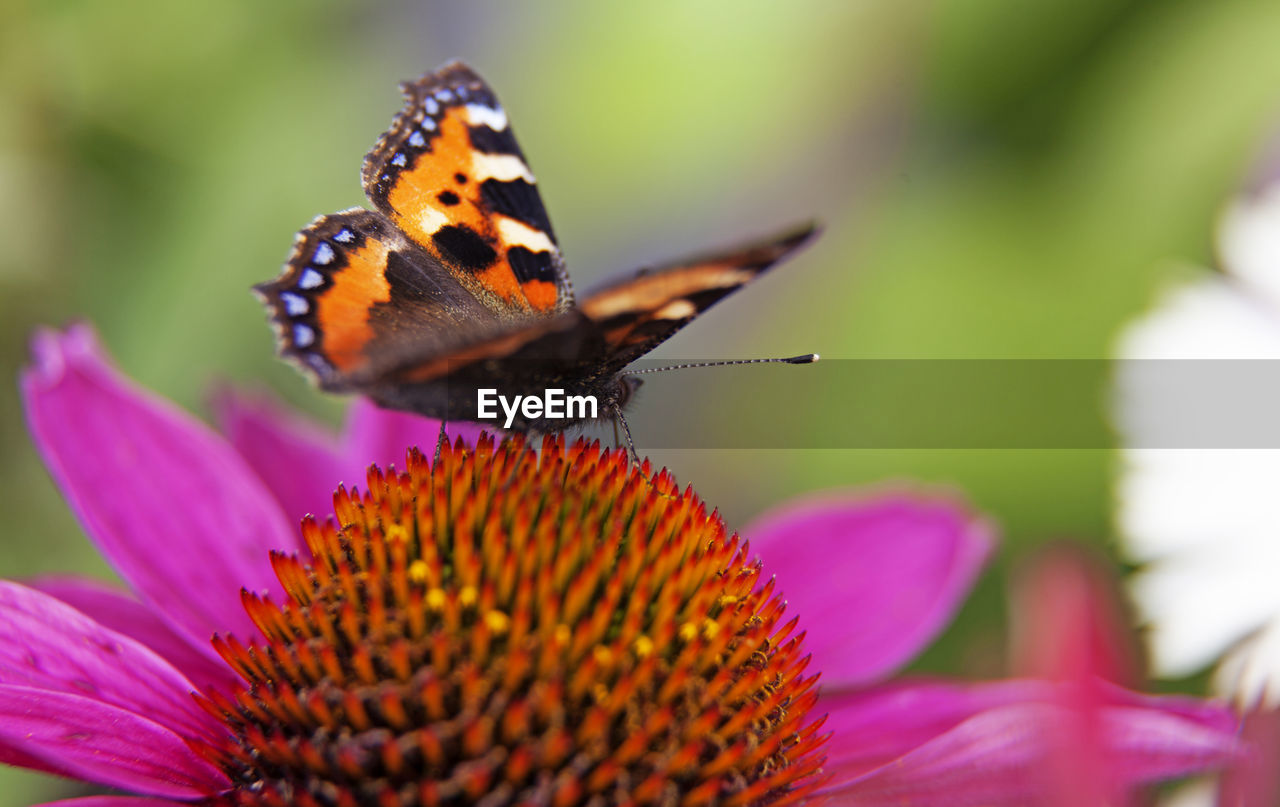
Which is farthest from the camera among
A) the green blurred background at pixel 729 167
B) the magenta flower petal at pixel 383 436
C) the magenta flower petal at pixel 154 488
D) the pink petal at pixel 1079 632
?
the green blurred background at pixel 729 167

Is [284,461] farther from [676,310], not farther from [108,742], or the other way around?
[676,310]

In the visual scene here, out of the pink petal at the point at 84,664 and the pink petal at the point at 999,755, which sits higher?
the pink petal at the point at 84,664

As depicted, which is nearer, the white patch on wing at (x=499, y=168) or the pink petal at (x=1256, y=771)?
the pink petal at (x=1256, y=771)

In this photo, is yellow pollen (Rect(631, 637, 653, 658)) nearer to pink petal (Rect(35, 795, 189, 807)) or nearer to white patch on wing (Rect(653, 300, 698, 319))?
white patch on wing (Rect(653, 300, 698, 319))

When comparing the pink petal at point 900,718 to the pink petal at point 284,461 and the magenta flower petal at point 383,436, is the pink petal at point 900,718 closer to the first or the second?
the magenta flower petal at point 383,436

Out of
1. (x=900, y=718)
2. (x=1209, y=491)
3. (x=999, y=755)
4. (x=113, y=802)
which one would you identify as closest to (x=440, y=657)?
(x=113, y=802)

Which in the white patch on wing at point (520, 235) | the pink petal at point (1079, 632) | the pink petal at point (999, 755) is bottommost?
the pink petal at point (999, 755)

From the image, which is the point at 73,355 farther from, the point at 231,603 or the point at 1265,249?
the point at 1265,249

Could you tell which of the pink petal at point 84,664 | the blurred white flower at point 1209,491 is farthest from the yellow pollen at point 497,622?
the blurred white flower at point 1209,491
